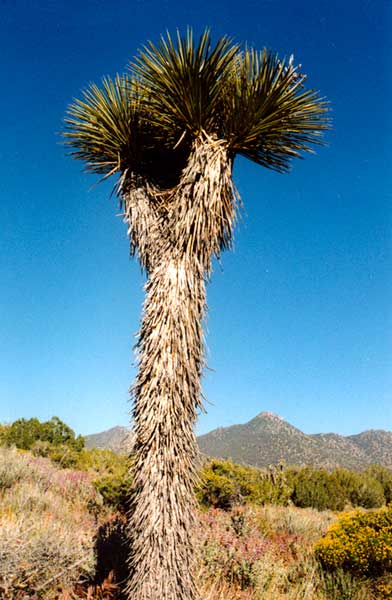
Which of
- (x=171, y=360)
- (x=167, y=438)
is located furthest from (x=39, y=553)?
(x=171, y=360)

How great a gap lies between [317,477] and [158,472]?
43.4 ft

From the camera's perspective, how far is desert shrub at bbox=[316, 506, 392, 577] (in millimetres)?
5477

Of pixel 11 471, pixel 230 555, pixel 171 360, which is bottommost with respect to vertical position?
pixel 230 555

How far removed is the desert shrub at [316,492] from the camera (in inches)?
550

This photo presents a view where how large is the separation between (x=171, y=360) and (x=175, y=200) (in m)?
2.02

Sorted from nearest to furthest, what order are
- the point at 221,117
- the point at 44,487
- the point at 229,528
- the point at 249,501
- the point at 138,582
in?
the point at 138,582 < the point at 221,117 < the point at 229,528 < the point at 44,487 < the point at 249,501

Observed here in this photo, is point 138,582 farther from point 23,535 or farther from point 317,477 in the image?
point 317,477

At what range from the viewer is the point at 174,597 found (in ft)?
12.4

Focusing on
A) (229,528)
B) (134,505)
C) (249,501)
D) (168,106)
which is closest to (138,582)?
(134,505)

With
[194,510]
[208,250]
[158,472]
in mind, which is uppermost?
[208,250]

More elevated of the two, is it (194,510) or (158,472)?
(158,472)

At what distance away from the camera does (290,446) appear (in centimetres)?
4122

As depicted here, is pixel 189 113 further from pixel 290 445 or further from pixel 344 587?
pixel 290 445

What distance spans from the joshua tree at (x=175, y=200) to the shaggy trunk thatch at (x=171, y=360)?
1cm
